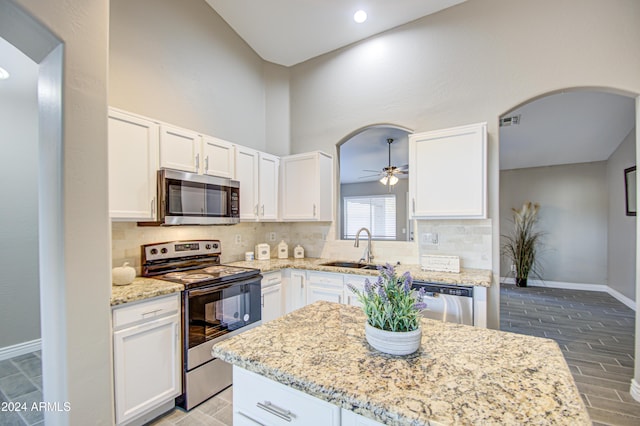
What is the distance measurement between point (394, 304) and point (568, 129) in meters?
5.58

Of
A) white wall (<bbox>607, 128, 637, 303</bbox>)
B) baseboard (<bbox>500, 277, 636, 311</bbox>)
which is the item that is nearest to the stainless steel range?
white wall (<bbox>607, 128, 637, 303</bbox>)

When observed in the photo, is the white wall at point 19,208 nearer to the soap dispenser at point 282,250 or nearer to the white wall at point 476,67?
the soap dispenser at point 282,250

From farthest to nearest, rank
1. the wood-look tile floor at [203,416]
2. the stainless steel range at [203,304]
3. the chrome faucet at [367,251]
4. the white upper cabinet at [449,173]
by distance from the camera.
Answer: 1. the chrome faucet at [367,251]
2. the white upper cabinet at [449,173]
3. the stainless steel range at [203,304]
4. the wood-look tile floor at [203,416]

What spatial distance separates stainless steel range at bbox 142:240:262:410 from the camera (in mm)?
2148

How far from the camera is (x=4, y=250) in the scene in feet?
9.29

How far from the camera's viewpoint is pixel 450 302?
2.37 m

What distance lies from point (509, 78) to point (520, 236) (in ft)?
14.0

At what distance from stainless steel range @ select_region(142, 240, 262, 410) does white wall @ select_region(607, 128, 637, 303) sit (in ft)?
18.8

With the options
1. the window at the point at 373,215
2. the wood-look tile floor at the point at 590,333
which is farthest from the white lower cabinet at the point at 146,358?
the window at the point at 373,215

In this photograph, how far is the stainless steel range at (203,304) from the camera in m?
2.15

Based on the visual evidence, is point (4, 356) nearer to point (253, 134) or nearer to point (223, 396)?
point (223, 396)

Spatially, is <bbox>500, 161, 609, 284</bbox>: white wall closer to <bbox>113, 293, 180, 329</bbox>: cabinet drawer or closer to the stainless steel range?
the stainless steel range

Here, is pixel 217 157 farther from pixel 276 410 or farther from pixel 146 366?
pixel 276 410

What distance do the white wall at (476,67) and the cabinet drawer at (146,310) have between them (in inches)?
100
